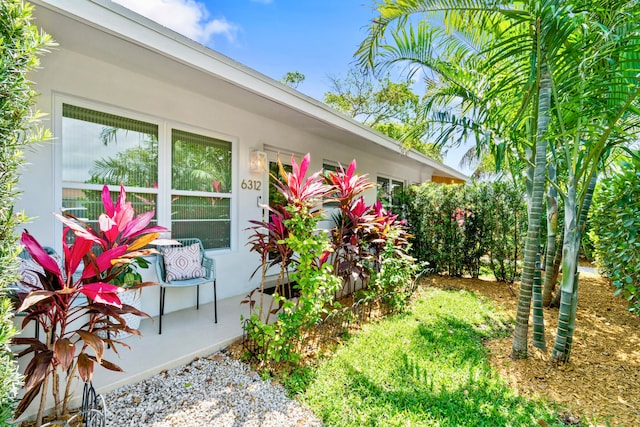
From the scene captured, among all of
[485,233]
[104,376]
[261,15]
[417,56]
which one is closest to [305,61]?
[261,15]

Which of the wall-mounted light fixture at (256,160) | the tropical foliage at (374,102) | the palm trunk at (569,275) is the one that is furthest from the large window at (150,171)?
the tropical foliage at (374,102)

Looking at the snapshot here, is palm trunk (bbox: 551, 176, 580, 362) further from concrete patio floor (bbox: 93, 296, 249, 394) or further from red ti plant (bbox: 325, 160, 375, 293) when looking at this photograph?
concrete patio floor (bbox: 93, 296, 249, 394)

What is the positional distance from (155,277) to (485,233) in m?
6.20

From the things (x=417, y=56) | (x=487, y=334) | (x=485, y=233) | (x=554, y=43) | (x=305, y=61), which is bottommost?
(x=487, y=334)

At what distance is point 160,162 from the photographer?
3.92 m

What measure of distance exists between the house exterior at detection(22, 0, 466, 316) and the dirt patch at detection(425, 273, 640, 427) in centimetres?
383

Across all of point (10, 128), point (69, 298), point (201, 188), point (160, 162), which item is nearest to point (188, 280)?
point (201, 188)

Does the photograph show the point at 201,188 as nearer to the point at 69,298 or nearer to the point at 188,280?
the point at 188,280

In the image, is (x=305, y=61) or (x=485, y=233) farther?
A: (x=305, y=61)

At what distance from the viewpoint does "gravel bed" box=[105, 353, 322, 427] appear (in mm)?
2174

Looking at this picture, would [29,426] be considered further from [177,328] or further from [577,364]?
[577,364]

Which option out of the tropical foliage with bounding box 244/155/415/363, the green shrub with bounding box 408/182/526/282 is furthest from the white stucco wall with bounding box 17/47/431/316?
the green shrub with bounding box 408/182/526/282

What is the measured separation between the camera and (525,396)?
2.54m

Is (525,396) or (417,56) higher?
(417,56)
